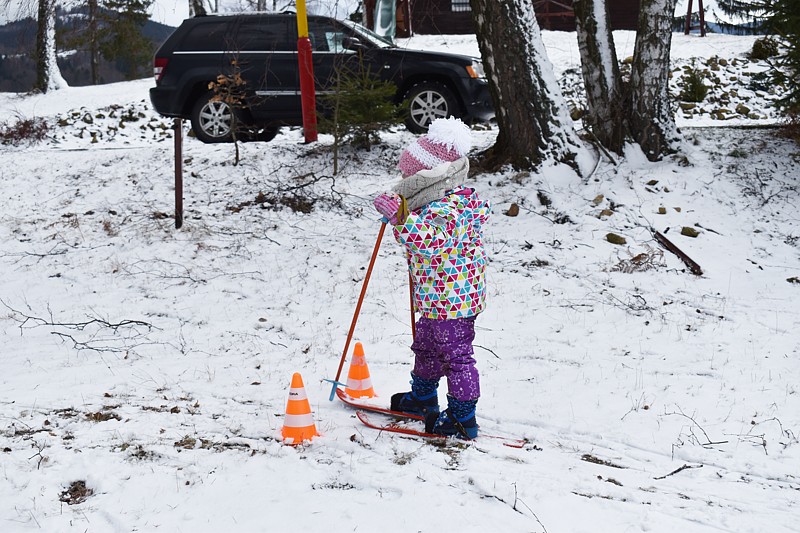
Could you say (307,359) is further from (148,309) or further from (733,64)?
(733,64)

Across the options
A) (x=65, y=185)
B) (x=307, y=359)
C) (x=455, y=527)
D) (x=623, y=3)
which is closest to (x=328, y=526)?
(x=455, y=527)

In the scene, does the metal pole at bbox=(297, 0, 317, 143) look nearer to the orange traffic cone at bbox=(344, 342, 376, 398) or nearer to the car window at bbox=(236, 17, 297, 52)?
the car window at bbox=(236, 17, 297, 52)

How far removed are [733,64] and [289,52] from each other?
12.3 m

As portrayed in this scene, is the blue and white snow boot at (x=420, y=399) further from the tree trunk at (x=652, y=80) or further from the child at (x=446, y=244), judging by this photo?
the tree trunk at (x=652, y=80)

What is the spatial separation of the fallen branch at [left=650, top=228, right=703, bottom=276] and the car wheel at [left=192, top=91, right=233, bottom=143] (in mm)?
6259

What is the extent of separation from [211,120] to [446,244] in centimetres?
808

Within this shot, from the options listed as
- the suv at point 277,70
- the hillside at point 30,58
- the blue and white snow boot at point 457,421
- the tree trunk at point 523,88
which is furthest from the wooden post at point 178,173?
the blue and white snow boot at point 457,421

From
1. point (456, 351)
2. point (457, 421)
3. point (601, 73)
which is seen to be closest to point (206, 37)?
point (601, 73)

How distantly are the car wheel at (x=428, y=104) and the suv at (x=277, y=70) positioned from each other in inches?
0.6

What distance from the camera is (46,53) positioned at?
22.3m

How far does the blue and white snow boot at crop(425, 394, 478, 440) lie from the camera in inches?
180

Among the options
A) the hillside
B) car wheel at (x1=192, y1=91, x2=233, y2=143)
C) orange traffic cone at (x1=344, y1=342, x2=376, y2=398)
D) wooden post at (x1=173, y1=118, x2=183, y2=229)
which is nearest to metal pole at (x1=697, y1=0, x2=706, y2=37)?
the hillside

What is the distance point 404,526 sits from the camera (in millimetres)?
3555

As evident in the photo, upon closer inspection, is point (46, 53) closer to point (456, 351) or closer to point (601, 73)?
point (601, 73)
